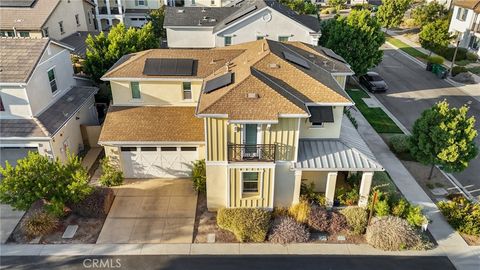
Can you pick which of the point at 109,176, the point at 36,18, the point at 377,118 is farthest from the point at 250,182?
the point at 36,18

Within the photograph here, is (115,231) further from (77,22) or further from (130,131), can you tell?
(77,22)

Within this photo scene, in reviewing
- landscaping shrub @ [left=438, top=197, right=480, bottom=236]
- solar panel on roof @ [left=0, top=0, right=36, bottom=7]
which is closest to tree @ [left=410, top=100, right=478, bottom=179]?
landscaping shrub @ [left=438, top=197, right=480, bottom=236]

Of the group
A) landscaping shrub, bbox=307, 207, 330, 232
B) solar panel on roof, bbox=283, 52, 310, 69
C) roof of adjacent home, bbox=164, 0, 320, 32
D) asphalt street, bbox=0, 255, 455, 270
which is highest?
roof of adjacent home, bbox=164, 0, 320, 32

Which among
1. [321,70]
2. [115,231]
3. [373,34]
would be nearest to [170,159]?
[115,231]

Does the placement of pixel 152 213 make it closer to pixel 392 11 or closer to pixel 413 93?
pixel 413 93

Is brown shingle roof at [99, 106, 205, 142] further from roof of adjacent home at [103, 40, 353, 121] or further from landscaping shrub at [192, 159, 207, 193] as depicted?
roof of adjacent home at [103, 40, 353, 121]
